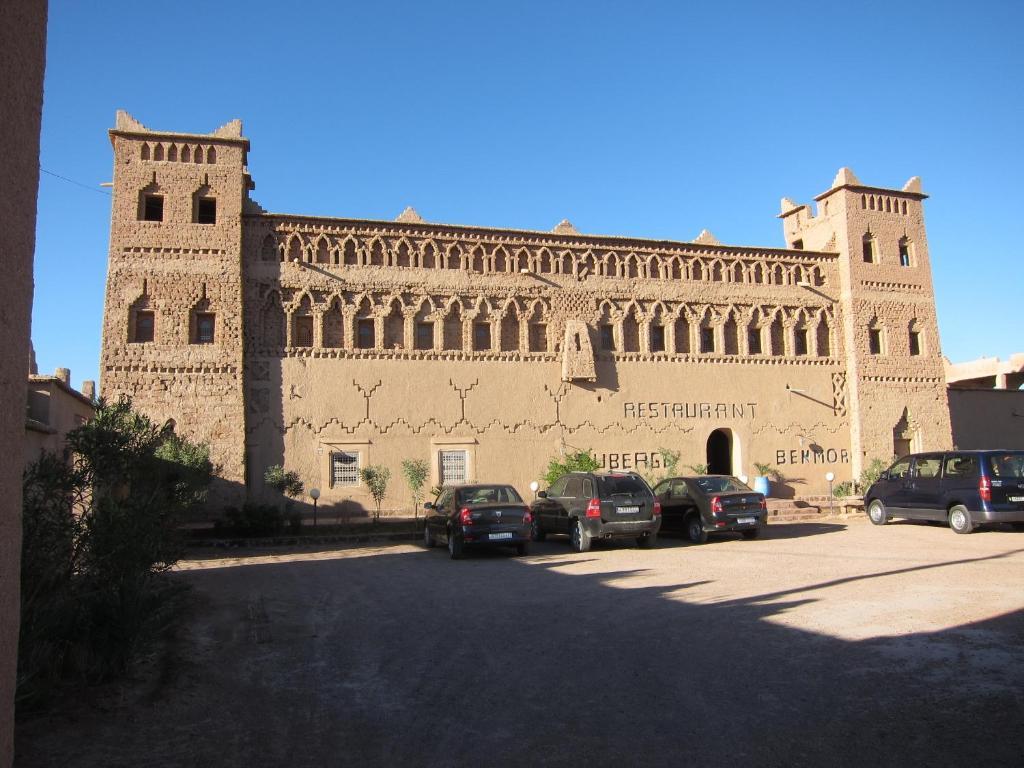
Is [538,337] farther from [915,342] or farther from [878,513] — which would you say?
[915,342]

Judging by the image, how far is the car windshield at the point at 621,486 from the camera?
1630 cm

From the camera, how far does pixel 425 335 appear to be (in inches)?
1003

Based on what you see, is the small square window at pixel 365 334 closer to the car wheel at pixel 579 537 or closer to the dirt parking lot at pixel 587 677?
the car wheel at pixel 579 537

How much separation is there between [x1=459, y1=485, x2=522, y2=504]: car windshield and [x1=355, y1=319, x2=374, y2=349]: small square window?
9.90 meters

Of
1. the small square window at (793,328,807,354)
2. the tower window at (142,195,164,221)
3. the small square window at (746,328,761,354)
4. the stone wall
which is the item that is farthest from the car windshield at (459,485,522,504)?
the small square window at (793,328,807,354)

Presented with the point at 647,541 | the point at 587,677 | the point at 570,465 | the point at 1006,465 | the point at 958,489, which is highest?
the point at 570,465

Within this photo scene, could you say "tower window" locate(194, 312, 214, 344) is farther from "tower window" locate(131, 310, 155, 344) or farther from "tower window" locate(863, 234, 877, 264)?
"tower window" locate(863, 234, 877, 264)

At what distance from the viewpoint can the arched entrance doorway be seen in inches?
1123

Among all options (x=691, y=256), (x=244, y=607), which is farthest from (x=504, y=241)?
(x=244, y=607)

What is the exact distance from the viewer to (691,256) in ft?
93.3

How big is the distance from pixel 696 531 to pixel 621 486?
2.24m

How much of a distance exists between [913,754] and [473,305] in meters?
22.1

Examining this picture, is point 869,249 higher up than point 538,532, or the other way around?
point 869,249

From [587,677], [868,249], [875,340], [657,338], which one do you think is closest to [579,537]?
[587,677]
